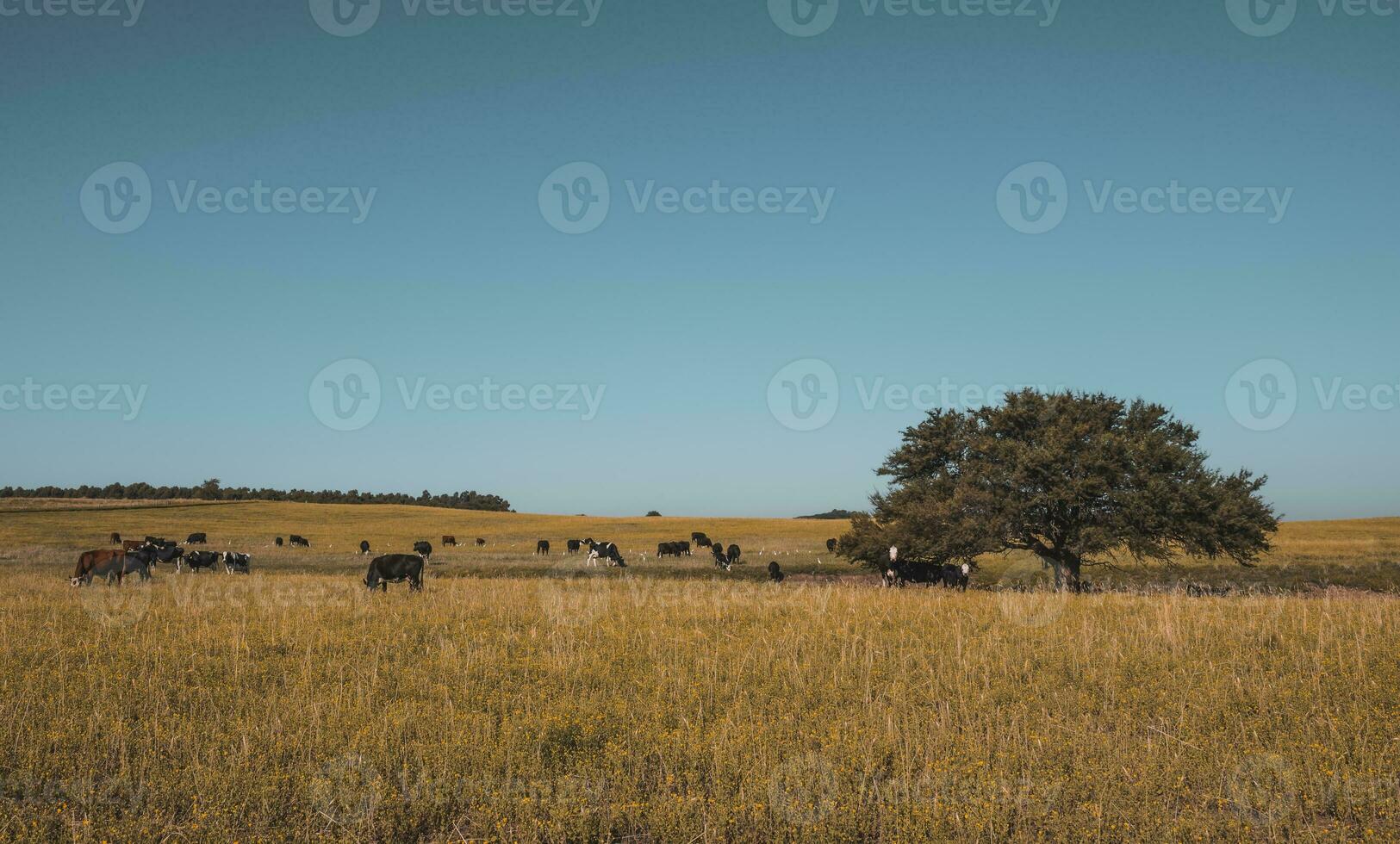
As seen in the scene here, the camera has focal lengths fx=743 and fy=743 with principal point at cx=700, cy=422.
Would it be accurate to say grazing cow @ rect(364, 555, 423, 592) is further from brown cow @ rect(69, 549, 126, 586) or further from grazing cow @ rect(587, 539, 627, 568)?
grazing cow @ rect(587, 539, 627, 568)

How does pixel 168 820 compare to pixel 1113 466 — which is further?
pixel 1113 466

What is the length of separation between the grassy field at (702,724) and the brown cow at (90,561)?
Answer: 11721 mm

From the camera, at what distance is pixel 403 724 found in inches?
301

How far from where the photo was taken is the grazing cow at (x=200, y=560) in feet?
118

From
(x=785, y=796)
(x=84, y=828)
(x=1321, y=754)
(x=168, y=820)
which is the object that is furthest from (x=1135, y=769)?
(x=84, y=828)

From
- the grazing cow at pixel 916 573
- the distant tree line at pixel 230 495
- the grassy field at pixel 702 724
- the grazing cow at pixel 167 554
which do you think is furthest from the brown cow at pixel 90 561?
the distant tree line at pixel 230 495

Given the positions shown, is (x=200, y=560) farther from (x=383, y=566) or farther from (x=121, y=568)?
(x=383, y=566)

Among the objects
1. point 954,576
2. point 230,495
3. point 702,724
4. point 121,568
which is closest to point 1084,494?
point 954,576

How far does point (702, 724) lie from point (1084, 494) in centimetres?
2257

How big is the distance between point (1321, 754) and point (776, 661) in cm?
595

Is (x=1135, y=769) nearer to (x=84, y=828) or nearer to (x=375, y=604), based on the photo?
(x=84, y=828)

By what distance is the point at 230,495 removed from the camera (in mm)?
123562

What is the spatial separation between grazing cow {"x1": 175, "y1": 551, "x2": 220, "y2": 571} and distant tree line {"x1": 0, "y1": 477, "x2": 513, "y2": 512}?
70.9m

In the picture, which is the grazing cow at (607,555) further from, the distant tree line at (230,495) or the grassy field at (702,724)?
the distant tree line at (230,495)
